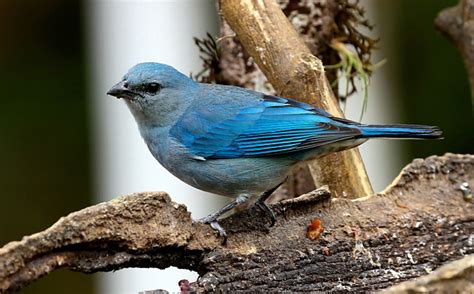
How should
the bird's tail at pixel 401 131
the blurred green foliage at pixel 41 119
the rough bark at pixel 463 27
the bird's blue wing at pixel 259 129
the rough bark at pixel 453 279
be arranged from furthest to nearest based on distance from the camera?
the blurred green foliage at pixel 41 119, the rough bark at pixel 463 27, the bird's blue wing at pixel 259 129, the bird's tail at pixel 401 131, the rough bark at pixel 453 279

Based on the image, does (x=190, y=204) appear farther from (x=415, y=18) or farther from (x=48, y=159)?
(x=415, y=18)

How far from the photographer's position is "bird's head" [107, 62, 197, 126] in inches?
197

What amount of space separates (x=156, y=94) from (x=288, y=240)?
1.20 metres

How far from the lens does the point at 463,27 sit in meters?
5.48

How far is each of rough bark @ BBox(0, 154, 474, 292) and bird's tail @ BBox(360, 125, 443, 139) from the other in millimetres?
123

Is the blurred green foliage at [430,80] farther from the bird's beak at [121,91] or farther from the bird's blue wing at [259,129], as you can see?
the bird's beak at [121,91]

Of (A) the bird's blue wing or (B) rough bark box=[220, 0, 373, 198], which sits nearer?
(A) the bird's blue wing

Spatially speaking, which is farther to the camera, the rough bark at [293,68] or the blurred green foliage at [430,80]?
the blurred green foliage at [430,80]

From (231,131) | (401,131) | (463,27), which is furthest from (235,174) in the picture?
(463,27)

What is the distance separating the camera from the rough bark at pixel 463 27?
5.46 metres

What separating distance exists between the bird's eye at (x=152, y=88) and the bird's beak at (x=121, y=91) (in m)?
0.08

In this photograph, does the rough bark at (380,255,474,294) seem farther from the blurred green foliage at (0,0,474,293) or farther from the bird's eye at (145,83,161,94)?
the blurred green foliage at (0,0,474,293)

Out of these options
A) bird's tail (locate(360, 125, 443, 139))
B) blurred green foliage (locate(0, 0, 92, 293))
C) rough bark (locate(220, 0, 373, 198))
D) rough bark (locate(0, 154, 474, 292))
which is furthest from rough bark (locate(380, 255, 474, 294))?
blurred green foliage (locate(0, 0, 92, 293))

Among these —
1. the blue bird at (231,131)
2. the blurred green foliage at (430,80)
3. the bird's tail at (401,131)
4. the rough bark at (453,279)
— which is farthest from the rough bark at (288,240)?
the blurred green foliage at (430,80)
